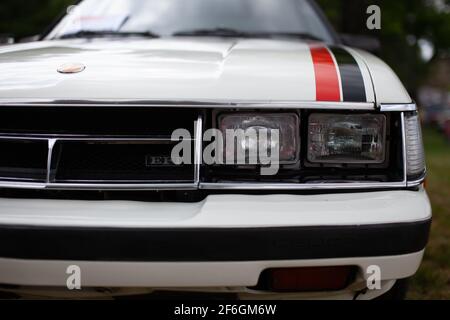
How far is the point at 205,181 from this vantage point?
5.56 feet

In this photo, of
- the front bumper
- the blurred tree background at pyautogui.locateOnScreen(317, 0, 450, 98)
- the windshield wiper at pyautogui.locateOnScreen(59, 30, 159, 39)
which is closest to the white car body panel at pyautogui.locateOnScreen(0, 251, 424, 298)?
the front bumper

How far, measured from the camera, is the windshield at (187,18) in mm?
2787

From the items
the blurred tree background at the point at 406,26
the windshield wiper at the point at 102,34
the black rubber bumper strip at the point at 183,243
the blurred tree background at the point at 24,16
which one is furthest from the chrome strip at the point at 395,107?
the blurred tree background at the point at 24,16

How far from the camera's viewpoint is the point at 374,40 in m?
3.35

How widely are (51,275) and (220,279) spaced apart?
0.50 meters

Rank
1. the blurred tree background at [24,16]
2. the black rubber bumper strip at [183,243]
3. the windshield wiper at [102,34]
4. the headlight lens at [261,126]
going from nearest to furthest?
the black rubber bumper strip at [183,243] < the headlight lens at [261,126] < the windshield wiper at [102,34] < the blurred tree background at [24,16]

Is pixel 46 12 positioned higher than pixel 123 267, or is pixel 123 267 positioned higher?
pixel 46 12

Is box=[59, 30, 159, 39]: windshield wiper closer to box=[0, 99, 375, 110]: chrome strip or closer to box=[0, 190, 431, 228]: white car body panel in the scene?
box=[0, 99, 375, 110]: chrome strip

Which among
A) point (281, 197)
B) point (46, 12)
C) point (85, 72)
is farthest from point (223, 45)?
point (46, 12)

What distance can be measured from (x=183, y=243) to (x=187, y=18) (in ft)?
5.45

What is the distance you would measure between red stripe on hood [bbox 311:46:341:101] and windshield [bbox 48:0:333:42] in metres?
0.96

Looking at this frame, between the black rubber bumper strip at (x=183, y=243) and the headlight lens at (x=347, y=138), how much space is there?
11.9 inches

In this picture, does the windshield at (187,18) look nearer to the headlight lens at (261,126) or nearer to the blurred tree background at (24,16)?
the headlight lens at (261,126)
